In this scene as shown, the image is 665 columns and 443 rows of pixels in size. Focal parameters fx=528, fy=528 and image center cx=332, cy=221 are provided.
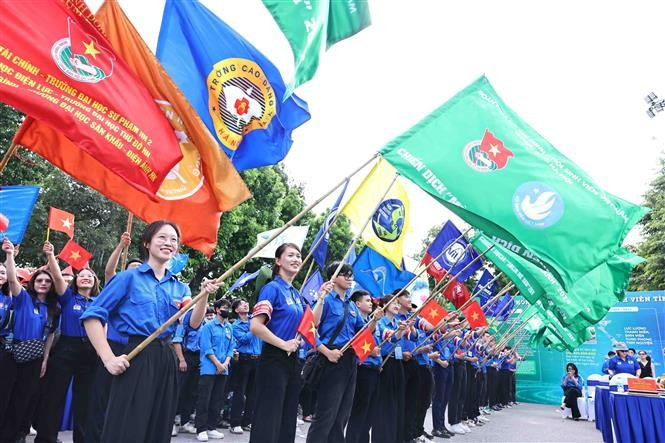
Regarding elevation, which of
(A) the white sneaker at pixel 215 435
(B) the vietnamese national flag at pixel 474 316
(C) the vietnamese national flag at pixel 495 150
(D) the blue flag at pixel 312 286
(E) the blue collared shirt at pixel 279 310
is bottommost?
(A) the white sneaker at pixel 215 435

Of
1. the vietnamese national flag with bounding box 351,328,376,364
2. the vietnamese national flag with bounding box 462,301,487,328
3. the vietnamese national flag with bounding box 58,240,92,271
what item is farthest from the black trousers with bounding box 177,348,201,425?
the vietnamese national flag with bounding box 462,301,487,328

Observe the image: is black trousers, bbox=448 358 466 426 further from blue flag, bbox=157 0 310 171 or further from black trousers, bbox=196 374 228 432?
blue flag, bbox=157 0 310 171

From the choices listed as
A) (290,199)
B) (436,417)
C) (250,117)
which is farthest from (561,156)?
(290,199)

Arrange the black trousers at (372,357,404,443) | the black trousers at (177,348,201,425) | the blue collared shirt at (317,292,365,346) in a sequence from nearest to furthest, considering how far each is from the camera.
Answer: the blue collared shirt at (317,292,365,346), the black trousers at (372,357,404,443), the black trousers at (177,348,201,425)

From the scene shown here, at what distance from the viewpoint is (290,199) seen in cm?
2409

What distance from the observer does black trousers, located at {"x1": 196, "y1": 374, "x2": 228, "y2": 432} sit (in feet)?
24.5

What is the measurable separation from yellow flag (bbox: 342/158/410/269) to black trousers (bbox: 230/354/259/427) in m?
3.18

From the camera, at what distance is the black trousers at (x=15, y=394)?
517 cm

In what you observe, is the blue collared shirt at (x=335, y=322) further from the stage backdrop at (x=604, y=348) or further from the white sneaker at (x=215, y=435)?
the stage backdrop at (x=604, y=348)

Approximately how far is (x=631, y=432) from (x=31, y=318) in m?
7.85

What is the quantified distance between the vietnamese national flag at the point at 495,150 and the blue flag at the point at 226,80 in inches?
74.0

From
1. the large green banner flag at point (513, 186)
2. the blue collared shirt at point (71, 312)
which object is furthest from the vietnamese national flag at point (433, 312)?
the blue collared shirt at point (71, 312)

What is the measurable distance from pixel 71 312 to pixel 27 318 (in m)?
0.42

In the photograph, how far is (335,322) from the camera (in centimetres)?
539
